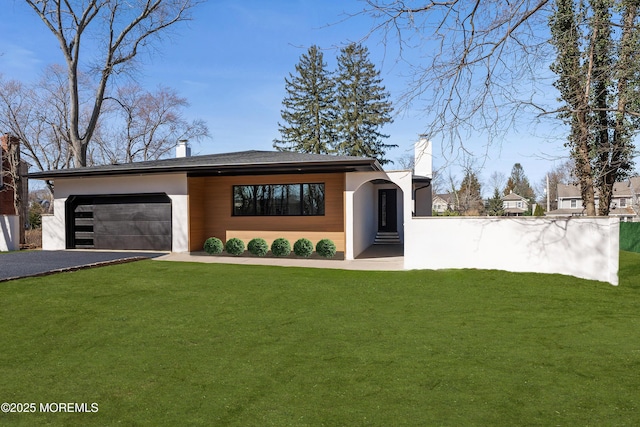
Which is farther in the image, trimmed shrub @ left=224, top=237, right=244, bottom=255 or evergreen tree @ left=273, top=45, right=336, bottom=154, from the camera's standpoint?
evergreen tree @ left=273, top=45, right=336, bottom=154

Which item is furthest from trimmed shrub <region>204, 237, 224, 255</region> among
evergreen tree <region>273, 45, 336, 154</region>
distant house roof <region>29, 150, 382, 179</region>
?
evergreen tree <region>273, 45, 336, 154</region>

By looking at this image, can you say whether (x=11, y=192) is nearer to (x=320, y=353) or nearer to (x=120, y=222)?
(x=120, y=222)

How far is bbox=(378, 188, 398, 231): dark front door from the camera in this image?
19781 millimetres

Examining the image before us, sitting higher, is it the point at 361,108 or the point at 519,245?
the point at 361,108

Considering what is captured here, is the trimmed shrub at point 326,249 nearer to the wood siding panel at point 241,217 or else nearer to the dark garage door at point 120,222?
the wood siding panel at point 241,217

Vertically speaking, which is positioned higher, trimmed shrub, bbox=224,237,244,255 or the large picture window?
the large picture window

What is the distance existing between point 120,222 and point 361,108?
2777 cm

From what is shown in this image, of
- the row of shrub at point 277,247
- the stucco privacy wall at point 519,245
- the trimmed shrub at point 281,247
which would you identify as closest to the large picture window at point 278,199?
the row of shrub at point 277,247

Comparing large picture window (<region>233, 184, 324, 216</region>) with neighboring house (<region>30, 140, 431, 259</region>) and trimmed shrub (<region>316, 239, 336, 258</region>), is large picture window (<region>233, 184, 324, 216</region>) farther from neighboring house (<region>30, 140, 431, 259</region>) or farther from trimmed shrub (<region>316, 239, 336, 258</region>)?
trimmed shrub (<region>316, 239, 336, 258</region>)

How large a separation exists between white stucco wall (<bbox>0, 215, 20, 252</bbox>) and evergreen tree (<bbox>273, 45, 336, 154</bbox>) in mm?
25734

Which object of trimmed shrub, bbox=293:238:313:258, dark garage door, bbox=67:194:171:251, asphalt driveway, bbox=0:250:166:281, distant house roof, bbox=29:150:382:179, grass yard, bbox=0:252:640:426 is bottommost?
grass yard, bbox=0:252:640:426

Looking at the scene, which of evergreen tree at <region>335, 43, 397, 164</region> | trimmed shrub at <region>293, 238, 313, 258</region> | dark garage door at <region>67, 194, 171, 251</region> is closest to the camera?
trimmed shrub at <region>293, 238, 313, 258</region>

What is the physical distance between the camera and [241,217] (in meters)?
14.7

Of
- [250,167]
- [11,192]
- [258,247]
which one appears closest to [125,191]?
[250,167]
